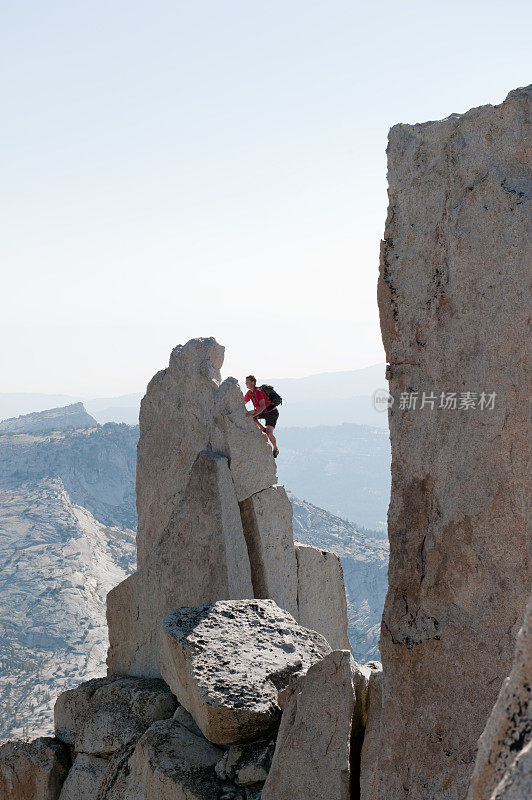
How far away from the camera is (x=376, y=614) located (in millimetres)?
135625

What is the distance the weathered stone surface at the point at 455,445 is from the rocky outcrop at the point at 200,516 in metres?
5.23

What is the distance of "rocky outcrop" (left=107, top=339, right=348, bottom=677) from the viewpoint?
11047 millimetres

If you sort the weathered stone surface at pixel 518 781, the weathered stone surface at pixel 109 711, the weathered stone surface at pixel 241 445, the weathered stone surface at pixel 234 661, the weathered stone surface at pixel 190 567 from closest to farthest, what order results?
the weathered stone surface at pixel 518 781, the weathered stone surface at pixel 234 661, the weathered stone surface at pixel 109 711, the weathered stone surface at pixel 190 567, the weathered stone surface at pixel 241 445

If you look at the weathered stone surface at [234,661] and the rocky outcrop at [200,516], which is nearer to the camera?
the weathered stone surface at [234,661]

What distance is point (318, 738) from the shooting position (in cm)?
673

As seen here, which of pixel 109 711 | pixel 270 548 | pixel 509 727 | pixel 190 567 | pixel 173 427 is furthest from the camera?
pixel 173 427

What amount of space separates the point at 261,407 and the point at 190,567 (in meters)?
2.72

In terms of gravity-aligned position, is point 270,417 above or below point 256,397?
below

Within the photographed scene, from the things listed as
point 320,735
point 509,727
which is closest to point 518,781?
point 509,727

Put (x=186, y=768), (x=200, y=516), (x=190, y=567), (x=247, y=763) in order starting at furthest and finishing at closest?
1. (x=200, y=516)
2. (x=190, y=567)
3. (x=186, y=768)
4. (x=247, y=763)

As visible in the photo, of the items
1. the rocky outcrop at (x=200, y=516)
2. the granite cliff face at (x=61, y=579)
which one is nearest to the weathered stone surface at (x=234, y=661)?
the rocky outcrop at (x=200, y=516)

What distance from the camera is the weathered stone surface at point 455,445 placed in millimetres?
5543

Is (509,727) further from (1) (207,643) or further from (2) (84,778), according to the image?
(2) (84,778)

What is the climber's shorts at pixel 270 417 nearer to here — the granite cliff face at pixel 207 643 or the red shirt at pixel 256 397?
the red shirt at pixel 256 397
